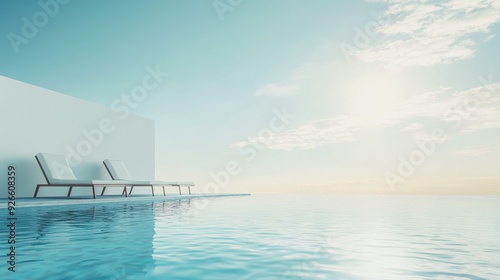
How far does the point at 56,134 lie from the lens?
34.0ft

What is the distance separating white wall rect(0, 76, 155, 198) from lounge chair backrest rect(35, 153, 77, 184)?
24.9 inches

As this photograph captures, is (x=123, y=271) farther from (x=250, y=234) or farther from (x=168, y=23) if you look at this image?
(x=168, y=23)

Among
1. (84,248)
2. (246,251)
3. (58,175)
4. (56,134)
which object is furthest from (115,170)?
(246,251)

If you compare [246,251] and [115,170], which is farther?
[115,170]

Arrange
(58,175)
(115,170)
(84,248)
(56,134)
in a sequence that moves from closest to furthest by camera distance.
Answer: (84,248)
(58,175)
(56,134)
(115,170)

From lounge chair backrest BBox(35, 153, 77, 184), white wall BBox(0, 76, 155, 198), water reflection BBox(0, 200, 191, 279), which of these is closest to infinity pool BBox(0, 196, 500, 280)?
water reflection BBox(0, 200, 191, 279)

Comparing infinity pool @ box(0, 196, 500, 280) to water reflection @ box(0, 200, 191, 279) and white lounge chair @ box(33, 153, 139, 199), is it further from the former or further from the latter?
white lounge chair @ box(33, 153, 139, 199)

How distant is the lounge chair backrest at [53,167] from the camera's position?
8703 millimetres

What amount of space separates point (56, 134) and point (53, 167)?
166 cm

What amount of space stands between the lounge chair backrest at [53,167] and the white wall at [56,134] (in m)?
0.63

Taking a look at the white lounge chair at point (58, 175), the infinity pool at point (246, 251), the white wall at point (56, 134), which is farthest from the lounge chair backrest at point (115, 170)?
the infinity pool at point (246, 251)

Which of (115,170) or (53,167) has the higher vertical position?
(115,170)

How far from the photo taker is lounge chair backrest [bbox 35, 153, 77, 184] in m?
8.70

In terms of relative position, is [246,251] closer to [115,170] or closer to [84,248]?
[84,248]
